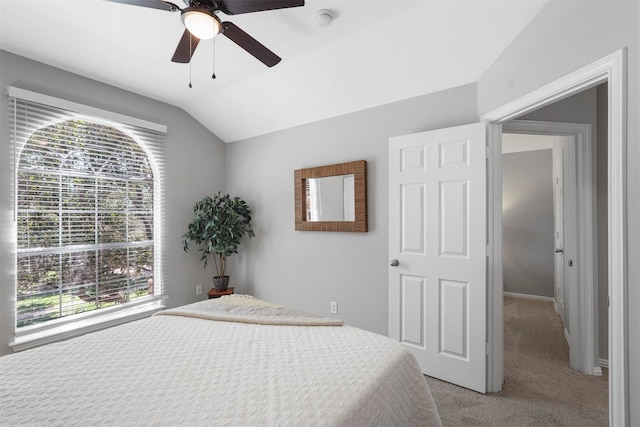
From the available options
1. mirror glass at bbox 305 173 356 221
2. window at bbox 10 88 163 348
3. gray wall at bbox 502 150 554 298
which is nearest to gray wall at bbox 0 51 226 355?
window at bbox 10 88 163 348

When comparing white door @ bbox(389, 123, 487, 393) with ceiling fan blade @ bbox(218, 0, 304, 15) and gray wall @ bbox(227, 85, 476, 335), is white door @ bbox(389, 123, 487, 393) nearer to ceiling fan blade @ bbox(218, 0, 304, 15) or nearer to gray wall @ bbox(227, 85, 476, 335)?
gray wall @ bbox(227, 85, 476, 335)

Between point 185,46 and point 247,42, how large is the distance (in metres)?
0.36

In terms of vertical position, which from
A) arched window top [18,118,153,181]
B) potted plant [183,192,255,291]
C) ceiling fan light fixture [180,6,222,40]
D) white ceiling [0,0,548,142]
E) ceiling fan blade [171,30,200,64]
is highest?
A: white ceiling [0,0,548,142]

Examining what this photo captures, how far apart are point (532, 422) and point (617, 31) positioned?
2.16 metres

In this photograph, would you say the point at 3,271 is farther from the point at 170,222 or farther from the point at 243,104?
the point at 243,104

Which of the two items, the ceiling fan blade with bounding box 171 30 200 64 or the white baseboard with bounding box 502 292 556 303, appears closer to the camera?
the ceiling fan blade with bounding box 171 30 200 64

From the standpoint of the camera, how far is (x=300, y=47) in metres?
2.43

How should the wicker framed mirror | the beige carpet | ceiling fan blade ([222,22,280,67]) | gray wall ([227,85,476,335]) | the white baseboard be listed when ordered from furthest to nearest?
the white baseboard → the wicker framed mirror → gray wall ([227,85,476,335]) → the beige carpet → ceiling fan blade ([222,22,280,67])

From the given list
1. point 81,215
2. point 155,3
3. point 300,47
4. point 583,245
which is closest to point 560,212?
point 583,245

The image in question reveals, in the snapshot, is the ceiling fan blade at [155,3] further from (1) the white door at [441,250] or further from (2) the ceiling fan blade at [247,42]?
(1) the white door at [441,250]

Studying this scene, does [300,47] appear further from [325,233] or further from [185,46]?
[325,233]

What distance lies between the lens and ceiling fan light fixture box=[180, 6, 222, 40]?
1.40 meters

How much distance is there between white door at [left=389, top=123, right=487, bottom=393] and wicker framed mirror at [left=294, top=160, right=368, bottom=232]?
0.35 metres

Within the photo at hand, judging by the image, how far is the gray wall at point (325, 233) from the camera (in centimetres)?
269
